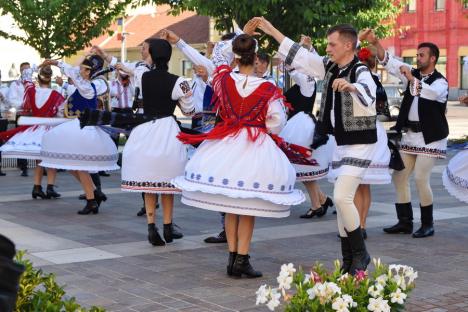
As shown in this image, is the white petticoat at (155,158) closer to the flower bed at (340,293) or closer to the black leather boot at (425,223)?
the black leather boot at (425,223)

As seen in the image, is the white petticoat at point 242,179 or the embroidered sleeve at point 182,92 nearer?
the white petticoat at point 242,179

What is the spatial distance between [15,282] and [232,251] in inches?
177

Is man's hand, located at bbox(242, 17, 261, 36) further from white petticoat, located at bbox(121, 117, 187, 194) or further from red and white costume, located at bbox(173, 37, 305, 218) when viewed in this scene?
white petticoat, located at bbox(121, 117, 187, 194)

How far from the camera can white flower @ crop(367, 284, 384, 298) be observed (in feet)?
14.0

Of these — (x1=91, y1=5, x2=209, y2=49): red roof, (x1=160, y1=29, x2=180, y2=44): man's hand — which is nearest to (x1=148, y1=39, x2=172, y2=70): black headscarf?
(x1=160, y1=29, x2=180, y2=44): man's hand

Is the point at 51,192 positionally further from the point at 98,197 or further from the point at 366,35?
the point at 366,35

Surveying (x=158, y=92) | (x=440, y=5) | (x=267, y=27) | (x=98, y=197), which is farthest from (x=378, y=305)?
(x=440, y=5)

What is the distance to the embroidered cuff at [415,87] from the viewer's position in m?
7.91

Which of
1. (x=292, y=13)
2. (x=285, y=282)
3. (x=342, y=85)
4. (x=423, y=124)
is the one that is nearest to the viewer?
(x=285, y=282)

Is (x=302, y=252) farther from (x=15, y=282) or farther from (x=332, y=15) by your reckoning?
(x=332, y=15)

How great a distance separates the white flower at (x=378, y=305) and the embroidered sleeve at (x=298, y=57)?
288 centimetres

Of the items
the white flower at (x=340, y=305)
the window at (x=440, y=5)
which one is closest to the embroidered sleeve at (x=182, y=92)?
the white flower at (x=340, y=305)

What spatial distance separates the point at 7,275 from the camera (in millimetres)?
2180

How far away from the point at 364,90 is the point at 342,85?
13.2 inches
